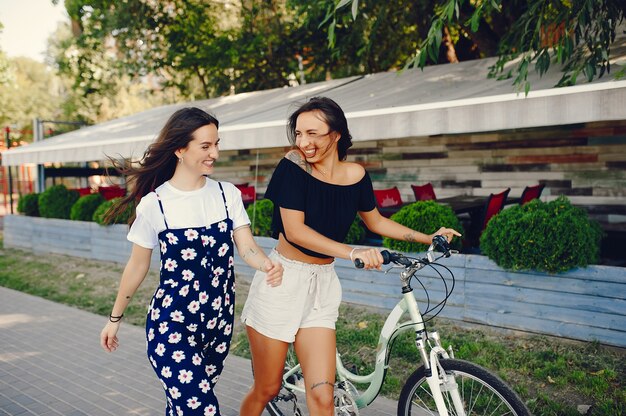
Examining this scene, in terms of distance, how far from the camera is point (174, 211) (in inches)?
100

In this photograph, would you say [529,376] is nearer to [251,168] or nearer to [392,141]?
[392,141]

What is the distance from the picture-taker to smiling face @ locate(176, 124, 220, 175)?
2.57 metres

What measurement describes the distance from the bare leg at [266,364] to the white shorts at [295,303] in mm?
51

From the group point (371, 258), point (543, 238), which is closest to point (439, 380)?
point (371, 258)

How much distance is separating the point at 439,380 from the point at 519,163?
6.94m

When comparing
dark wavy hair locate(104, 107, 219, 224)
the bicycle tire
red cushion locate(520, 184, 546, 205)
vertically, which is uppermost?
dark wavy hair locate(104, 107, 219, 224)

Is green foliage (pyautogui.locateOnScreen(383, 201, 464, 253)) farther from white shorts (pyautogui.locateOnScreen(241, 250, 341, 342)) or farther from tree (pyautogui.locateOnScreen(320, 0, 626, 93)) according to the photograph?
white shorts (pyautogui.locateOnScreen(241, 250, 341, 342))

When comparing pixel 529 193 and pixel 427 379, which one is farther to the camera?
pixel 529 193

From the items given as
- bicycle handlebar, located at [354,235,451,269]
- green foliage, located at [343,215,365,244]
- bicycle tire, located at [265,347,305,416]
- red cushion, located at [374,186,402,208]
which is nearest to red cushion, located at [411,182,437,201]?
red cushion, located at [374,186,402,208]

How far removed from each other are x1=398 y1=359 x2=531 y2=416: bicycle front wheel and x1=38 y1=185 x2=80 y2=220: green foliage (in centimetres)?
1045

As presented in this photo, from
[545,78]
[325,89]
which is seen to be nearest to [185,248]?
[545,78]

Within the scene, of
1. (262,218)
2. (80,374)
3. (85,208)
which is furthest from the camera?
(85,208)

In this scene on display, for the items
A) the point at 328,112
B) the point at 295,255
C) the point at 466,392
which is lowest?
the point at 466,392

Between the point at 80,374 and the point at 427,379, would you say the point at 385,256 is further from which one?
the point at 80,374
